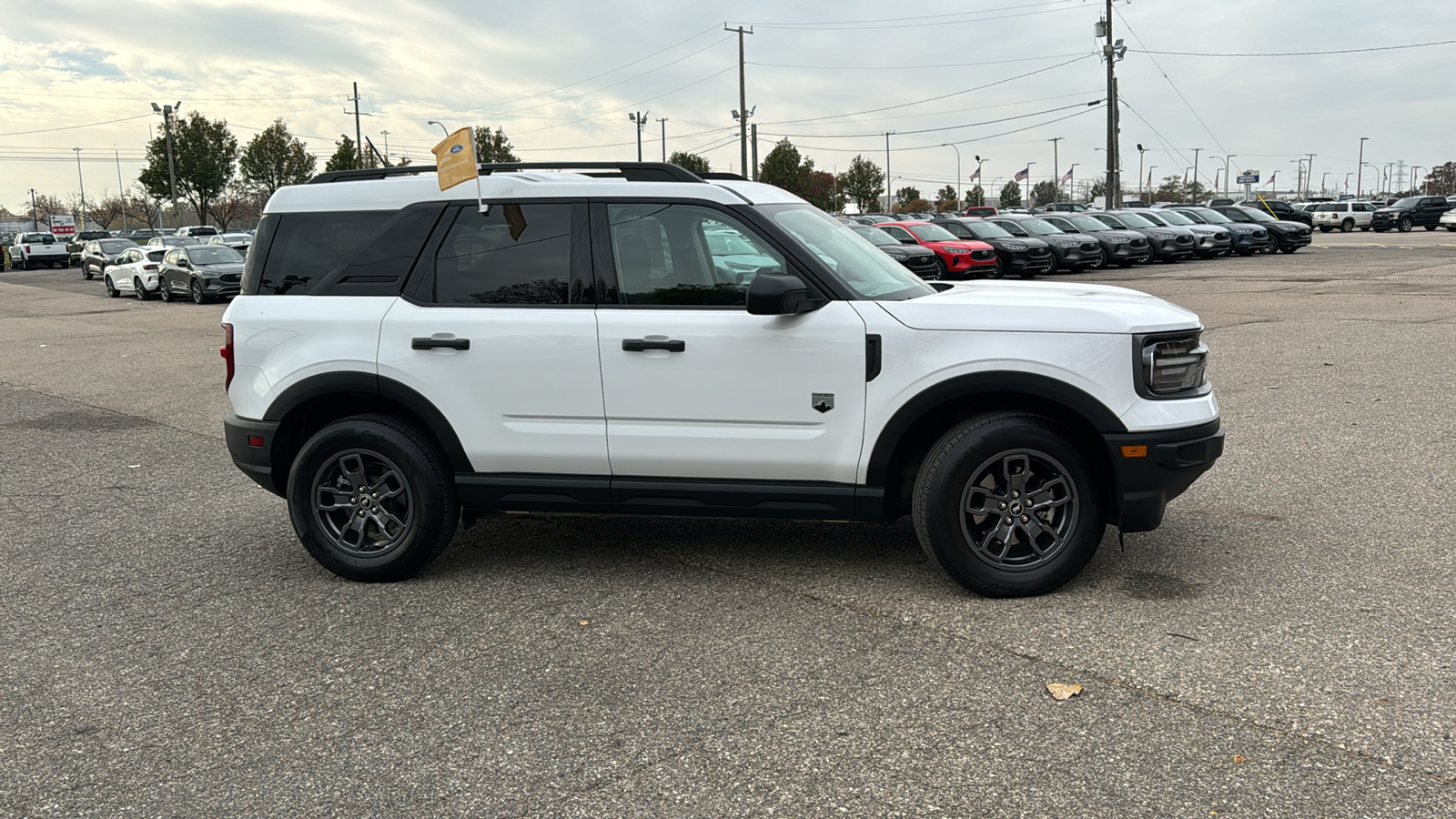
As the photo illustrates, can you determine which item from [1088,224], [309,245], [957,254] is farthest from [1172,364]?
[1088,224]

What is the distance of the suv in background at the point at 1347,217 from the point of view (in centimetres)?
5419

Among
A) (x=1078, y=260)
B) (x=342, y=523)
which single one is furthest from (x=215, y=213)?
(x=342, y=523)

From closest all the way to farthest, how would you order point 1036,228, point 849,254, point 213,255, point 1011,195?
1. point 849,254
2. point 213,255
3. point 1036,228
4. point 1011,195

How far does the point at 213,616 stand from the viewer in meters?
4.88

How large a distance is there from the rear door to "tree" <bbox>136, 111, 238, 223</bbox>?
7281 centimetres

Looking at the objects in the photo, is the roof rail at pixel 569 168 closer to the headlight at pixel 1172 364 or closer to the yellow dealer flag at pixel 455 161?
the yellow dealer flag at pixel 455 161

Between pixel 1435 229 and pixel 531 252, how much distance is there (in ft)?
195

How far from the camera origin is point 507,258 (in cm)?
510

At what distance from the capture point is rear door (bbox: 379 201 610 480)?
16.2ft

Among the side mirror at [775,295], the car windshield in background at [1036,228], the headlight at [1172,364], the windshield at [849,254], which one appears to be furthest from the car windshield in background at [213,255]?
the headlight at [1172,364]

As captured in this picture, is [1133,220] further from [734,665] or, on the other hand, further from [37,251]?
[37,251]

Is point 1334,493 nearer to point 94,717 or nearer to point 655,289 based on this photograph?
point 655,289

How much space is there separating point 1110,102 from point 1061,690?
48350 millimetres

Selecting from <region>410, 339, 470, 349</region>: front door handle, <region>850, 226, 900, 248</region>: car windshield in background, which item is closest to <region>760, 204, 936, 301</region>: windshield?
<region>410, 339, 470, 349</region>: front door handle
